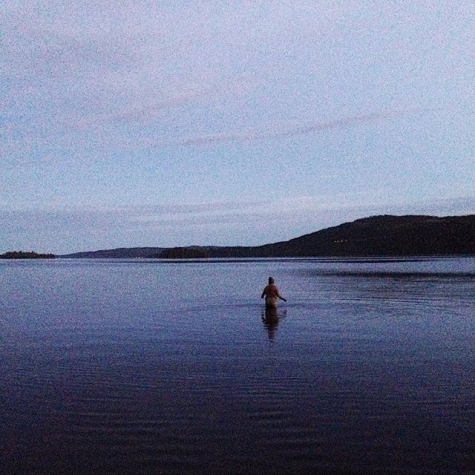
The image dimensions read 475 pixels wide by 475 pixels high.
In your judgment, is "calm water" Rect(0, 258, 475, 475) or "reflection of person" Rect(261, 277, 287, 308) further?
"reflection of person" Rect(261, 277, 287, 308)

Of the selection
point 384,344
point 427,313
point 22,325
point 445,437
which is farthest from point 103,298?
point 445,437

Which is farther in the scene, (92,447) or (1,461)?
(92,447)

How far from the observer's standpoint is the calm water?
1151 centimetres

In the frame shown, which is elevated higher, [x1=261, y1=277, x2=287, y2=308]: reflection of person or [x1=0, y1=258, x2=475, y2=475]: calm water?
[x1=261, y1=277, x2=287, y2=308]: reflection of person

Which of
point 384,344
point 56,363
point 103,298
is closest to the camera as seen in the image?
point 56,363

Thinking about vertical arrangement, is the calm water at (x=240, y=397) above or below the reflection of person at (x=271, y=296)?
below

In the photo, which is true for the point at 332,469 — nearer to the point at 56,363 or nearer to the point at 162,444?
the point at 162,444

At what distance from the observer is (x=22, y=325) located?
33406 mm

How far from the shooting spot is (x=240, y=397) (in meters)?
15.9

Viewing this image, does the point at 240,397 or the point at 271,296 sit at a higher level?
the point at 271,296

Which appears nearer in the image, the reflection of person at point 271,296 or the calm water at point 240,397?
the calm water at point 240,397

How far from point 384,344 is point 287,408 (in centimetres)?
1090

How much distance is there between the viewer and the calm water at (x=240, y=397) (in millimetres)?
11508

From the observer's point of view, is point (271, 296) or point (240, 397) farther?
point (271, 296)
